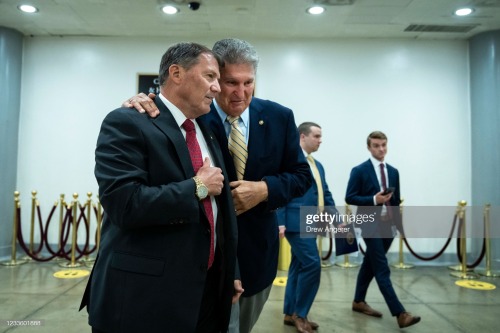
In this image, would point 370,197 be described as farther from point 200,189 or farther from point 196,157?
point 200,189

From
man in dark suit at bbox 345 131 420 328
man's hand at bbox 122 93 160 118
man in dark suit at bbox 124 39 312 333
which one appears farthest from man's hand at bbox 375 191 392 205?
man's hand at bbox 122 93 160 118

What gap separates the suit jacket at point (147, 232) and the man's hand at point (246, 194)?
27 centimetres

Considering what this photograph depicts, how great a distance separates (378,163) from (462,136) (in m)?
3.92

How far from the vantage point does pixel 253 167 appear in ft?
6.15

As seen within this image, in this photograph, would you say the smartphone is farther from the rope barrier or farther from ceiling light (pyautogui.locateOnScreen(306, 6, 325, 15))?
the rope barrier

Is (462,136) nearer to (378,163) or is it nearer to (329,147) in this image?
(329,147)

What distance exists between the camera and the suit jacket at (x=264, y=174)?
6.13ft

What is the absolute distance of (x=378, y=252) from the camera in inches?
155

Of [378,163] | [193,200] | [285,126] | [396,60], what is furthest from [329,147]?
[193,200]

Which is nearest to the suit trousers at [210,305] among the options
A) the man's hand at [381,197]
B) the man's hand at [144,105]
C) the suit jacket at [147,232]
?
the suit jacket at [147,232]

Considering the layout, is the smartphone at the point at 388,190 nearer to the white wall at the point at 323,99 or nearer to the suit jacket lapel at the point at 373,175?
the suit jacket lapel at the point at 373,175

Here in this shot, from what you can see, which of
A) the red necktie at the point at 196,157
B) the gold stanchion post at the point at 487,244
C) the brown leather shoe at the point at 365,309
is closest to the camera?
the red necktie at the point at 196,157

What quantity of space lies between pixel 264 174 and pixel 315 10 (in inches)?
196

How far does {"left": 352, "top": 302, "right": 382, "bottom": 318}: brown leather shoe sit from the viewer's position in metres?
4.16
